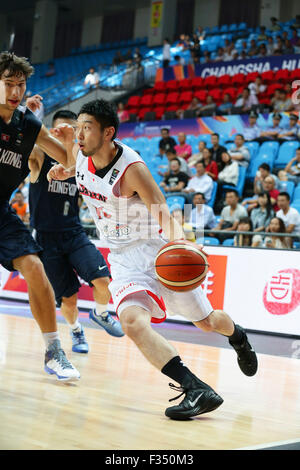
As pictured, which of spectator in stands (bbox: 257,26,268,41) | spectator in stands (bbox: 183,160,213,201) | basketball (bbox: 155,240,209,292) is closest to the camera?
basketball (bbox: 155,240,209,292)

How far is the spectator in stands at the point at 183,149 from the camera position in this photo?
12438 millimetres

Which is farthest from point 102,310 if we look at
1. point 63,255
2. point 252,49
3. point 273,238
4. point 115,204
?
point 252,49

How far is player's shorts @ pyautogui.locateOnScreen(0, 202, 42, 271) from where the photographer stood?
13.2 ft

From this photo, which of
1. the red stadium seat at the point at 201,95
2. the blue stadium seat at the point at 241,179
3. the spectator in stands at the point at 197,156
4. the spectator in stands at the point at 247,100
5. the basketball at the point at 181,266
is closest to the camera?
the basketball at the point at 181,266

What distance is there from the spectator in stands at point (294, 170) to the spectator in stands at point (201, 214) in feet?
5.53

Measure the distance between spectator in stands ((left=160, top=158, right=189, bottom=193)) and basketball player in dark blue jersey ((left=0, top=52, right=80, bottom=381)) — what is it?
266 inches

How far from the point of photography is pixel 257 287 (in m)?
7.87

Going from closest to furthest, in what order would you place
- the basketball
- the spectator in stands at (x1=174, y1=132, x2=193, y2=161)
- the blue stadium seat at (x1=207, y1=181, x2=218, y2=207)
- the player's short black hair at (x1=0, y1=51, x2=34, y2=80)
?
the basketball < the player's short black hair at (x1=0, y1=51, x2=34, y2=80) < the blue stadium seat at (x1=207, y1=181, x2=218, y2=207) < the spectator in stands at (x1=174, y1=132, x2=193, y2=161)

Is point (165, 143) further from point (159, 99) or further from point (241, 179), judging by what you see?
point (159, 99)

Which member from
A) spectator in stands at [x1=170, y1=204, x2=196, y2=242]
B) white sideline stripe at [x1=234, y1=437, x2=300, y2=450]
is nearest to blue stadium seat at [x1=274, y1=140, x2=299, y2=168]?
spectator in stands at [x1=170, y1=204, x2=196, y2=242]

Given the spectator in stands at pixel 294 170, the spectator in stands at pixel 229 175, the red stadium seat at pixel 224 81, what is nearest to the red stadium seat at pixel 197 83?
the red stadium seat at pixel 224 81

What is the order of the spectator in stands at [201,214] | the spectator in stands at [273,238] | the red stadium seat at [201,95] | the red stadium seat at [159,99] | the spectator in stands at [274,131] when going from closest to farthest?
the spectator in stands at [273,238] < the spectator in stands at [201,214] < the spectator in stands at [274,131] < the red stadium seat at [201,95] < the red stadium seat at [159,99]

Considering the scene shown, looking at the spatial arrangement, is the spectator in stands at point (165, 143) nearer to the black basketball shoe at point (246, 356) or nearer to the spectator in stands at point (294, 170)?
the spectator in stands at point (294, 170)

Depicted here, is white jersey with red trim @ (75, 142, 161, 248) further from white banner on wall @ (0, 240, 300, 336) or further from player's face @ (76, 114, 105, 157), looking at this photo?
white banner on wall @ (0, 240, 300, 336)
